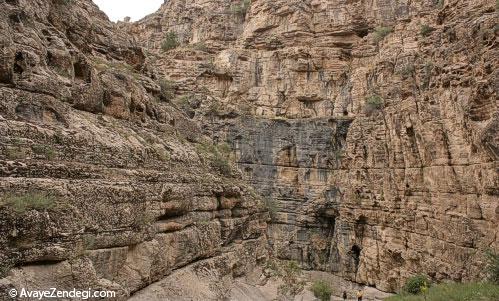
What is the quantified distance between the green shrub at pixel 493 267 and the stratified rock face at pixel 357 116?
117cm

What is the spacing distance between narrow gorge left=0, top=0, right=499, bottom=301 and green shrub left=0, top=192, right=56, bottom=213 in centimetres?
3

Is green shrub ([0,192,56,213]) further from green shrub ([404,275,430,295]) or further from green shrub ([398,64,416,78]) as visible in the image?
green shrub ([398,64,416,78])

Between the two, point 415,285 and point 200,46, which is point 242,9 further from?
point 415,285

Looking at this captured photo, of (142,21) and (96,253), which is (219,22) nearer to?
(142,21)

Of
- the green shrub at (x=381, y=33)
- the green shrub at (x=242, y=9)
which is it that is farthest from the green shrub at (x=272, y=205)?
the green shrub at (x=242, y=9)

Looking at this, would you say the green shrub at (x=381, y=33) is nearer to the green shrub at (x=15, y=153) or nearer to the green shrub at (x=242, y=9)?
the green shrub at (x=242, y=9)

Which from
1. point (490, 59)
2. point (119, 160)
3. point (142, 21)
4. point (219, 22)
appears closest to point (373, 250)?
point (490, 59)

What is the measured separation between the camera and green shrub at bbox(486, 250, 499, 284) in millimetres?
15063

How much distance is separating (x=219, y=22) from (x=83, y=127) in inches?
1611

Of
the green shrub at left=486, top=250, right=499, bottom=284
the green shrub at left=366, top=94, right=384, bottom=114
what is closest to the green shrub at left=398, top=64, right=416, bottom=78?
the green shrub at left=366, top=94, right=384, bottom=114

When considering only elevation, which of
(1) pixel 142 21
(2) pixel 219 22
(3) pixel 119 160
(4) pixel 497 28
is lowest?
(3) pixel 119 160

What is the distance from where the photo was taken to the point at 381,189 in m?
27.8

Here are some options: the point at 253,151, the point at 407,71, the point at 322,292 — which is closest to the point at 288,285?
the point at 322,292

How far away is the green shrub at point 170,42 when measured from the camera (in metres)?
51.2
